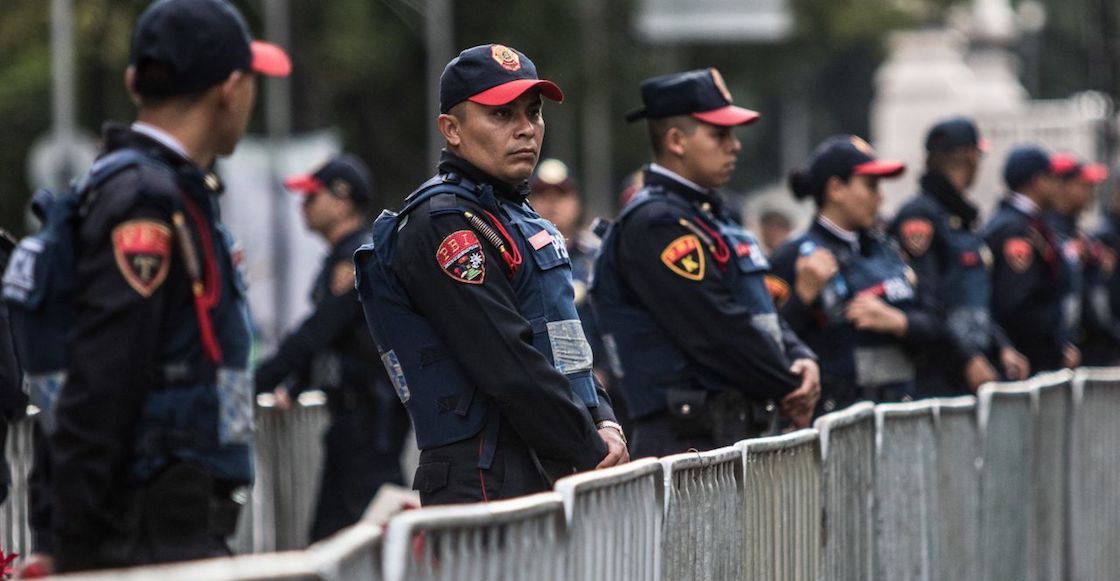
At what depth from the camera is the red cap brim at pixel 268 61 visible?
4.99 m

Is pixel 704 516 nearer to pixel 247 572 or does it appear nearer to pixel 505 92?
pixel 505 92

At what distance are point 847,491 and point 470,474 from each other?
160cm

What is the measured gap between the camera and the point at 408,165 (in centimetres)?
3728

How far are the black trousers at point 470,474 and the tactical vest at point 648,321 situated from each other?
5.91 ft

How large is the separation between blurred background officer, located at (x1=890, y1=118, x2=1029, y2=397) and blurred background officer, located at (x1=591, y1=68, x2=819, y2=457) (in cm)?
286

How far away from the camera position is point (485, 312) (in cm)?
532

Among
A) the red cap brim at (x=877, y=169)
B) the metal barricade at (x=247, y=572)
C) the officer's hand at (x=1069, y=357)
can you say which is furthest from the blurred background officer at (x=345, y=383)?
the metal barricade at (x=247, y=572)

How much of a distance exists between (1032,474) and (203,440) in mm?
5110

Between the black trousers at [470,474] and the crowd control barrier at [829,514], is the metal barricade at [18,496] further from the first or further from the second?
the black trousers at [470,474]

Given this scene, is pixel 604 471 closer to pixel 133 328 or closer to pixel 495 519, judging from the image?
pixel 495 519

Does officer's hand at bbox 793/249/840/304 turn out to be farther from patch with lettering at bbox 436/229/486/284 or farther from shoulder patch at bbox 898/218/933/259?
patch with lettering at bbox 436/229/486/284

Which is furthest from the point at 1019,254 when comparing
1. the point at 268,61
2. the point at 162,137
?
the point at 162,137

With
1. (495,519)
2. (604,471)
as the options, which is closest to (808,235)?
(604,471)

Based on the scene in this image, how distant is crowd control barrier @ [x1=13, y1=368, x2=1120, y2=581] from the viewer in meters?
3.83
